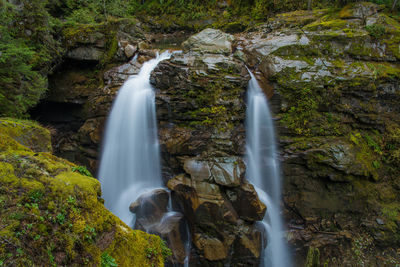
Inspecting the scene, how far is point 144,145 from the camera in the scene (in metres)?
8.06

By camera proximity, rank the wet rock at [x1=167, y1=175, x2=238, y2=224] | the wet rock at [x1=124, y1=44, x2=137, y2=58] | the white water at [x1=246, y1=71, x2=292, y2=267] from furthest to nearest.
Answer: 1. the wet rock at [x1=124, y1=44, x2=137, y2=58]
2. the white water at [x1=246, y1=71, x2=292, y2=267]
3. the wet rock at [x1=167, y1=175, x2=238, y2=224]

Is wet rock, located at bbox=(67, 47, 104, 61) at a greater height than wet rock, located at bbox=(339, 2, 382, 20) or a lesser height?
lesser

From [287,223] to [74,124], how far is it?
11.2 metres

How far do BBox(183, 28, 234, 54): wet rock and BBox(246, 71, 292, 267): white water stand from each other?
7.94 ft

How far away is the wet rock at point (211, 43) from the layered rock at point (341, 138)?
2.18 metres

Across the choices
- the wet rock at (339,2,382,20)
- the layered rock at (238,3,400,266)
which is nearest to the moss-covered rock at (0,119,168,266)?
the layered rock at (238,3,400,266)

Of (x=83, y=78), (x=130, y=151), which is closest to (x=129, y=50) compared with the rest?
(x=83, y=78)

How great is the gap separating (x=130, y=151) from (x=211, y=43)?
644cm

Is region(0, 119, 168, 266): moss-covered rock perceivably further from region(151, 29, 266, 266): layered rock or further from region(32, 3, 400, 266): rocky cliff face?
region(32, 3, 400, 266): rocky cliff face

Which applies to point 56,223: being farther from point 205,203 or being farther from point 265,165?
point 265,165

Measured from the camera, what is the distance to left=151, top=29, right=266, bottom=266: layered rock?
6.27 metres

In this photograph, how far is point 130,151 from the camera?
26.6 ft

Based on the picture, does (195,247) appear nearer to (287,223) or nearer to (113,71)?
(287,223)

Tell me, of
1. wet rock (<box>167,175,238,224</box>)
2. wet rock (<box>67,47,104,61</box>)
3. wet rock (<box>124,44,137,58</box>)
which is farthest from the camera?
wet rock (<box>124,44,137,58</box>)
